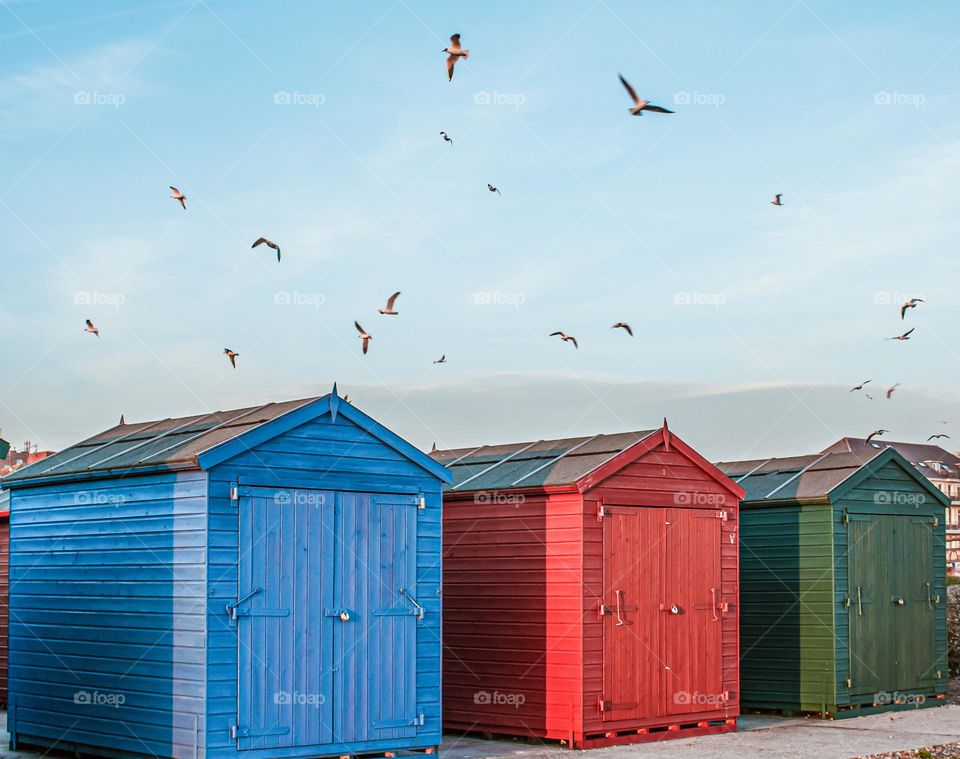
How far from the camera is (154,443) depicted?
1261 cm

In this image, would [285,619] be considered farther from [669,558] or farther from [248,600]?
[669,558]

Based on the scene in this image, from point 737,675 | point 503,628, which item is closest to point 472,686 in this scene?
point 503,628

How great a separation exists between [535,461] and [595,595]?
216 centimetres

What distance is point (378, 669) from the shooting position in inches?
464

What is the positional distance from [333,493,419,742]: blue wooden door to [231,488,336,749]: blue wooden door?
16cm

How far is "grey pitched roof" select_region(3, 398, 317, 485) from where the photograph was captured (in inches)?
452

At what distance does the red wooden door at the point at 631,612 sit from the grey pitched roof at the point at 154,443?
4.13 meters

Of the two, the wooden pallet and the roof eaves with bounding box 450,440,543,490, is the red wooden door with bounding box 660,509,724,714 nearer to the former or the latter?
the wooden pallet

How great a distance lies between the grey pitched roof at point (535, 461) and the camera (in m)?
14.2

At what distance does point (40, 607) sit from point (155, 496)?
98.0 inches

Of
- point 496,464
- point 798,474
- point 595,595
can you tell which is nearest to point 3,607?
point 496,464

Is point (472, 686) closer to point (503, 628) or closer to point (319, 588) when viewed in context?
point (503, 628)

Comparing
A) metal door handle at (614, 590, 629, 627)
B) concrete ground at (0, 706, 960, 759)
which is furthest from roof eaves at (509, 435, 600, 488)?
concrete ground at (0, 706, 960, 759)

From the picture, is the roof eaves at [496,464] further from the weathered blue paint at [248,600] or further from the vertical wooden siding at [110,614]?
the vertical wooden siding at [110,614]
